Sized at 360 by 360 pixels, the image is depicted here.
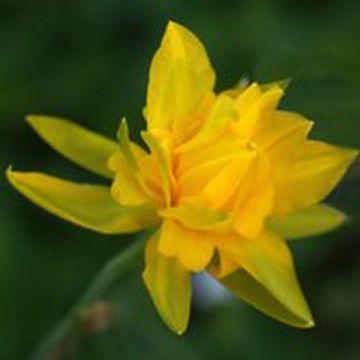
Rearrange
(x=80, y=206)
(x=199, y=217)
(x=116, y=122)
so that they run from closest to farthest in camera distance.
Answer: (x=199, y=217) < (x=80, y=206) < (x=116, y=122)

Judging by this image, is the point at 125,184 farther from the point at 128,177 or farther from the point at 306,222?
the point at 306,222

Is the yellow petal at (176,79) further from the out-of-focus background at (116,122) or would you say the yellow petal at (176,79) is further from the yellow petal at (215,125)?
the out-of-focus background at (116,122)

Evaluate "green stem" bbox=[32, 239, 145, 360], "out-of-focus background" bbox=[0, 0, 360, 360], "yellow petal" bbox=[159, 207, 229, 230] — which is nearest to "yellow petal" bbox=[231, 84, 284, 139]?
"yellow petal" bbox=[159, 207, 229, 230]

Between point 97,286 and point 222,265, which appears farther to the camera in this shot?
point 97,286

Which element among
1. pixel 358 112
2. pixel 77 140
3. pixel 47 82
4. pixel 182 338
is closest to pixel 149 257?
pixel 77 140

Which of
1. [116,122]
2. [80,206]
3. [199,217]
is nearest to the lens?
[199,217]

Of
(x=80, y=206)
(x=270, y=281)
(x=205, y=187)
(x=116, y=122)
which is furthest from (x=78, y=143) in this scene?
(x=116, y=122)

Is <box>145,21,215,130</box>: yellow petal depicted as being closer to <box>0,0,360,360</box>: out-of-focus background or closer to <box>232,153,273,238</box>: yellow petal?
<box>232,153,273,238</box>: yellow petal
